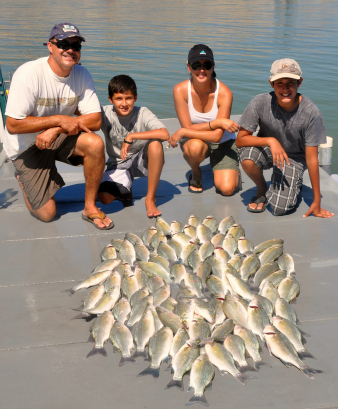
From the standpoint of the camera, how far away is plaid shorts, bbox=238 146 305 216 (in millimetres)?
4840

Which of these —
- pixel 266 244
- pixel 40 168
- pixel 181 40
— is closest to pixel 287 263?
pixel 266 244

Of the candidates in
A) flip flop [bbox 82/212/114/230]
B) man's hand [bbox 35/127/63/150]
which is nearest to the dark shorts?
man's hand [bbox 35/127/63/150]

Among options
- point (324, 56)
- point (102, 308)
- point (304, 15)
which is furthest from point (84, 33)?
point (102, 308)

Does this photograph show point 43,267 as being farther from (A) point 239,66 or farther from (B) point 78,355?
(A) point 239,66

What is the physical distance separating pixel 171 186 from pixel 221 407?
3.34m

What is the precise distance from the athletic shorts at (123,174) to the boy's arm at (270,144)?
3.42ft

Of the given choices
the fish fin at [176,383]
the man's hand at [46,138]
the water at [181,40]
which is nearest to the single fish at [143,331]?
the fish fin at [176,383]

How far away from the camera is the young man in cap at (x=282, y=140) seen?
4.48 meters

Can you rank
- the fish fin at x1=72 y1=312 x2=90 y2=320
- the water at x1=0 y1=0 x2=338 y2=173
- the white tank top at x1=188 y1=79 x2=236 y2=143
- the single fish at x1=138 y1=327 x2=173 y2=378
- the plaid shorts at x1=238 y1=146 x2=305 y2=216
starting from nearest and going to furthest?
the single fish at x1=138 y1=327 x2=173 y2=378 < the fish fin at x1=72 y1=312 x2=90 y2=320 < the plaid shorts at x1=238 y1=146 x2=305 y2=216 < the white tank top at x1=188 y1=79 x2=236 y2=143 < the water at x1=0 y1=0 x2=338 y2=173

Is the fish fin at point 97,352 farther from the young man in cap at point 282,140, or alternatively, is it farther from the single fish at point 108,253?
the young man in cap at point 282,140

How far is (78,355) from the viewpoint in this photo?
9.94ft

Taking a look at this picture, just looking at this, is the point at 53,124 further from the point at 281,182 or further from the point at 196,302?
the point at 281,182

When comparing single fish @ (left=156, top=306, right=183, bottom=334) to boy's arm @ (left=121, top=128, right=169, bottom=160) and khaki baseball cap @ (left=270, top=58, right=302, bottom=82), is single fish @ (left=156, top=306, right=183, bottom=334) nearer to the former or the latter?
boy's arm @ (left=121, top=128, right=169, bottom=160)

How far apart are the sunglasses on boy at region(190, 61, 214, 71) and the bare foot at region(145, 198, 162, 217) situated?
4.76 feet
